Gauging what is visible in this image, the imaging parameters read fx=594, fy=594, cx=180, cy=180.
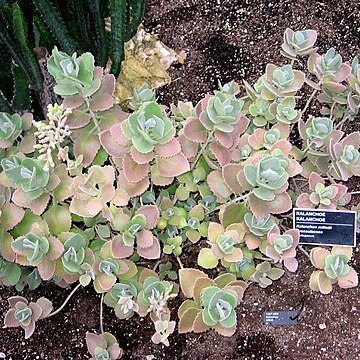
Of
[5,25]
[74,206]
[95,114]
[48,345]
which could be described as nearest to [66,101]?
[95,114]

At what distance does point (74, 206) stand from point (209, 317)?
35 cm

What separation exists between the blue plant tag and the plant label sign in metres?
0.31

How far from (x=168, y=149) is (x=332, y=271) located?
17.2 inches

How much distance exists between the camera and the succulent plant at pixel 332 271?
4.14 ft

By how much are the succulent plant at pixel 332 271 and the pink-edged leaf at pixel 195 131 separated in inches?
13.9

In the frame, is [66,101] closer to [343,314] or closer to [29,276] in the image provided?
[29,276]

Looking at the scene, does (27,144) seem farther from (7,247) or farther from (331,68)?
(331,68)

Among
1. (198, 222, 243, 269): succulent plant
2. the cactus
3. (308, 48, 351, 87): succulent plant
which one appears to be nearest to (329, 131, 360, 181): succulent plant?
(308, 48, 351, 87): succulent plant

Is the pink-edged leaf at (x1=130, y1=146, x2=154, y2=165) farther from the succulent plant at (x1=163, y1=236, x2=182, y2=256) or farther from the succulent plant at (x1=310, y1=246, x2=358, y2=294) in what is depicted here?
the succulent plant at (x1=310, y1=246, x2=358, y2=294)

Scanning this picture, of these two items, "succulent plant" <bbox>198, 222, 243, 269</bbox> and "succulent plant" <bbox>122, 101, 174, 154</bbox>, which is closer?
"succulent plant" <bbox>122, 101, 174, 154</bbox>

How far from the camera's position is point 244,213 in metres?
1.32

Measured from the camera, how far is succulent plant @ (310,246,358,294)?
1263mm

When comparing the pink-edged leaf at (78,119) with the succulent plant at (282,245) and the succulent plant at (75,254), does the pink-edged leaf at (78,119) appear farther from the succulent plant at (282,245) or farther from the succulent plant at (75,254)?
the succulent plant at (282,245)

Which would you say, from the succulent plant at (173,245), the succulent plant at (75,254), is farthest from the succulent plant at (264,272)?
the succulent plant at (75,254)
